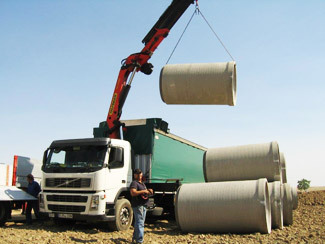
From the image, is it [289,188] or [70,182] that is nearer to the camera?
[70,182]

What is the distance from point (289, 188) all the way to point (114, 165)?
523 cm

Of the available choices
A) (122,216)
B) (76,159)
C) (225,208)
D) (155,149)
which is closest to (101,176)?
(76,159)

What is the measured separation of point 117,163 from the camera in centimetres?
1004

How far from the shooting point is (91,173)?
9383mm

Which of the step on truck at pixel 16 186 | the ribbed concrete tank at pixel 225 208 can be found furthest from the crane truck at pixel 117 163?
the ribbed concrete tank at pixel 225 208

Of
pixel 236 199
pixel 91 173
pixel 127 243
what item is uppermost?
pixel 91 173

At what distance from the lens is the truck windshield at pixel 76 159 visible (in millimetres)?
9595

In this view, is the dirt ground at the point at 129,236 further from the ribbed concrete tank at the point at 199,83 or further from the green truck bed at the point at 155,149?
the ribbed concrete tank at the point at 199,83

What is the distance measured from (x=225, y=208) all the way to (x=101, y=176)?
3.24m

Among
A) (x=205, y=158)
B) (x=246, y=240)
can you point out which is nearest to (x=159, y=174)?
(x=205, y=158)

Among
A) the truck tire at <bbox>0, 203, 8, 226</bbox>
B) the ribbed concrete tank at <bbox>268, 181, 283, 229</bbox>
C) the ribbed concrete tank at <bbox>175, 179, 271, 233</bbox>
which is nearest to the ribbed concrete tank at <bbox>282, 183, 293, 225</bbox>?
the ribbed concrete tank at <bbox>268, 181, 283, 229</bbox>

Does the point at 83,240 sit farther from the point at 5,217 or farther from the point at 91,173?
the point at 5,217

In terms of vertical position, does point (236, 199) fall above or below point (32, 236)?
above

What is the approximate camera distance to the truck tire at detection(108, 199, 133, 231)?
380 inches
